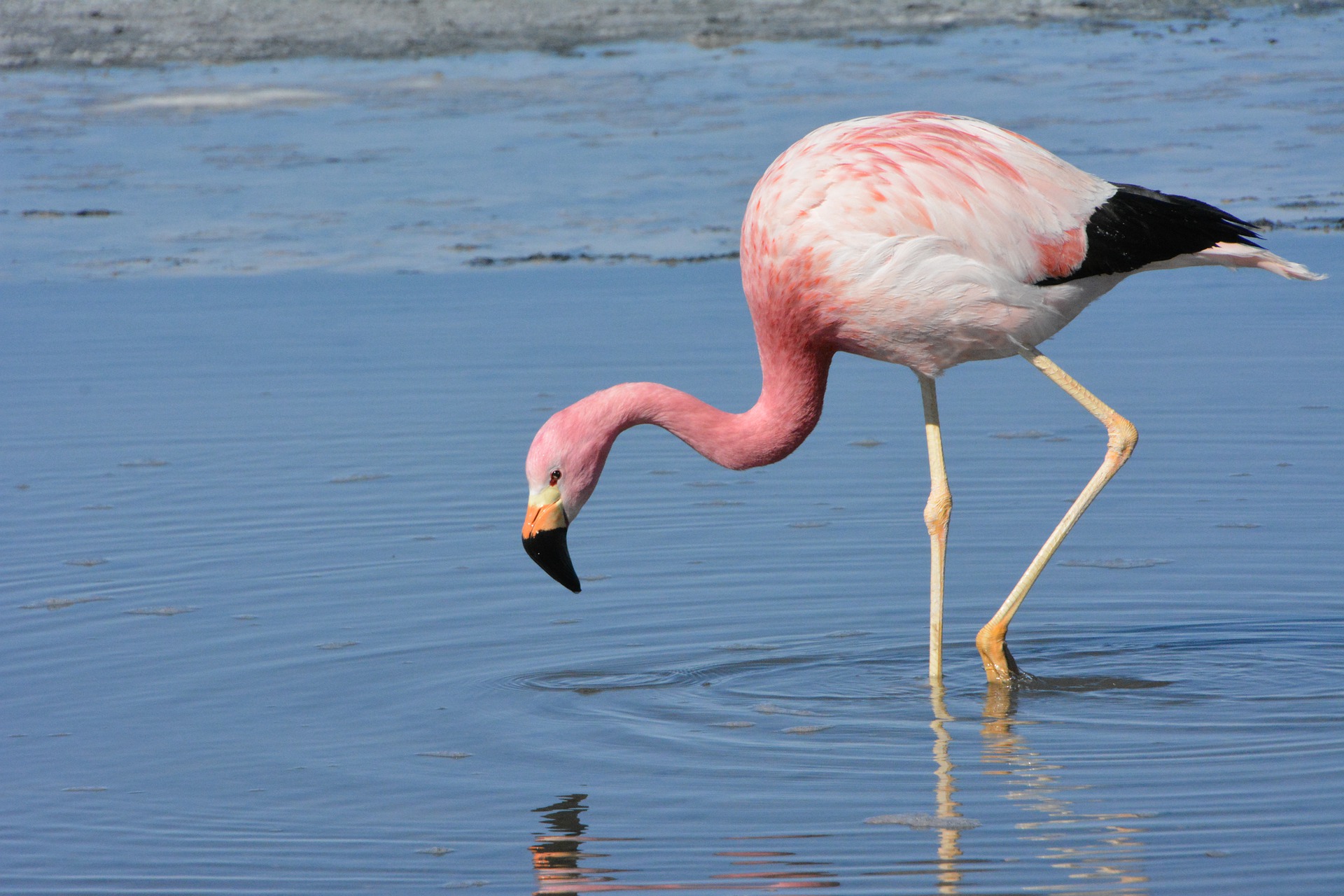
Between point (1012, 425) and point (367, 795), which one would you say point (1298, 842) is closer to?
point (367, 795)

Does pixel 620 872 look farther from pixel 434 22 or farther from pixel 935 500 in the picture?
pixel 434 22

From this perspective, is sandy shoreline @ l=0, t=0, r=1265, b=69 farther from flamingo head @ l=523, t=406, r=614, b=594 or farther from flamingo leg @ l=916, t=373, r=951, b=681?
flamingo head @ l=523, t=406, r=614, b=594

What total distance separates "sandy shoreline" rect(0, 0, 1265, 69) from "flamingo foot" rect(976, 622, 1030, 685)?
49.7ft

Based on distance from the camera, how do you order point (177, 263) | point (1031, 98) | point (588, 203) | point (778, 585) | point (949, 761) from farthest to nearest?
point (1031, 98), point (588, 203), point (177, 263), point (778, 585), point (949, 761)

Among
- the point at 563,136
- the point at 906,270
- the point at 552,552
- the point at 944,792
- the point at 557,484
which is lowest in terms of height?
the point at 563,136

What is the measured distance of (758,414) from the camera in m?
Result: 5.61

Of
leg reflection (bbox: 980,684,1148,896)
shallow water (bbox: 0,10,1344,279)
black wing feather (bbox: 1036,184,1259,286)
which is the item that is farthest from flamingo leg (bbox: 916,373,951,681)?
shallow water (bbox: 0,10,1344,279)

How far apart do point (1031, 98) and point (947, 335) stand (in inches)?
420

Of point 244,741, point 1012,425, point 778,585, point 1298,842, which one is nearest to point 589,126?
point 1012,425

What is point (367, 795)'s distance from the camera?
4.54m

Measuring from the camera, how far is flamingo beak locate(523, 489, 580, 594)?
5.19m

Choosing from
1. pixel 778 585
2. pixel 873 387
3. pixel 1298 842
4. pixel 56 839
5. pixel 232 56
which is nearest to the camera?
pixel 1298 842

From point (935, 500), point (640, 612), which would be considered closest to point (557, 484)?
point (640, 612)

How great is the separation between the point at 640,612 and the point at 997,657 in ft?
4.11
